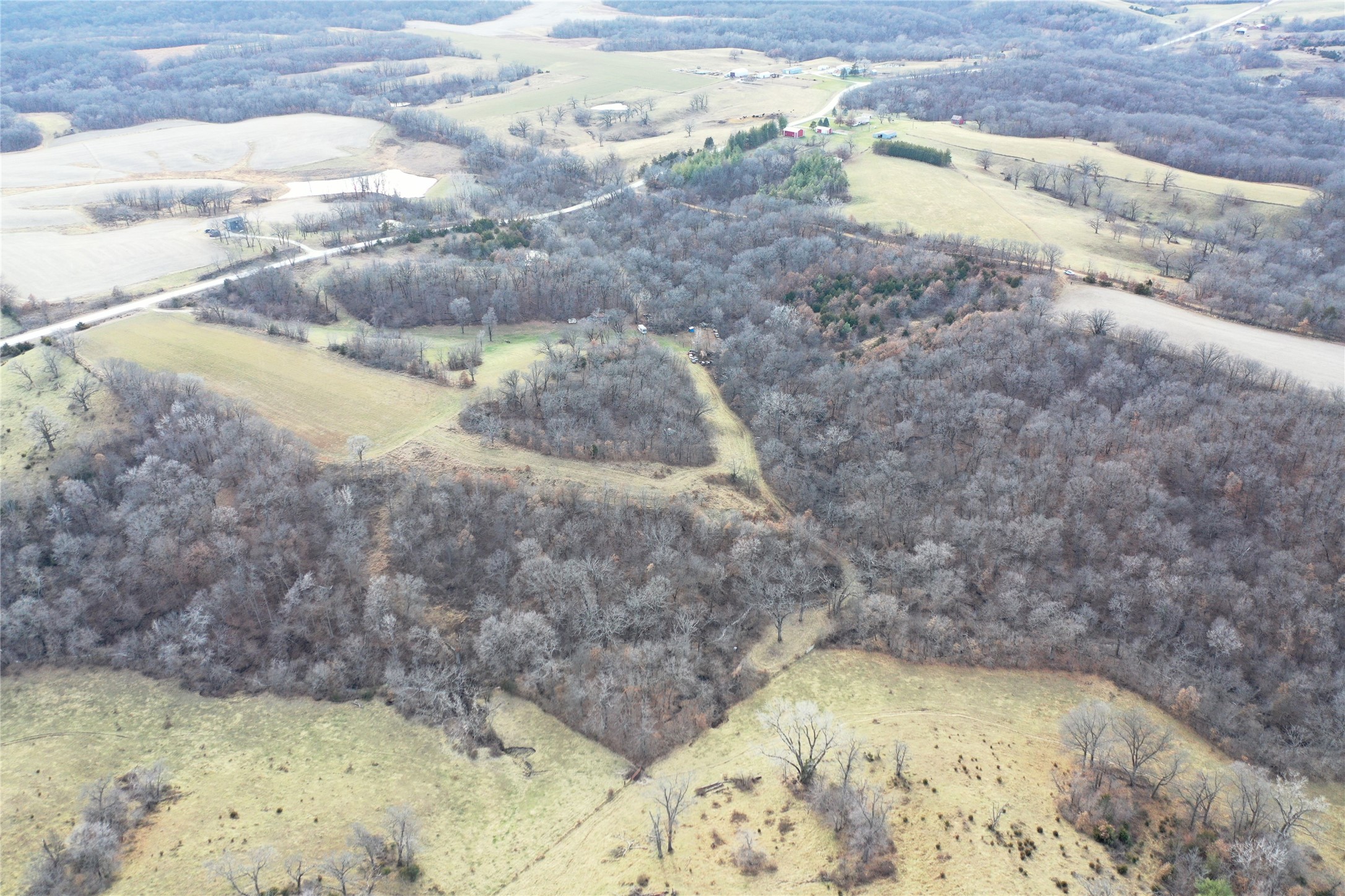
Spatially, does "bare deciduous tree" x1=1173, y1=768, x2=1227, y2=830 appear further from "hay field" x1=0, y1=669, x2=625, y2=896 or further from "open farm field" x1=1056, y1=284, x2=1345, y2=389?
"open farm field" x1=1056, y1=284, x2=1345, y2=389

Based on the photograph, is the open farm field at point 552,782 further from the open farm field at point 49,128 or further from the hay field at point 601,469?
the open farm field at point 49,128

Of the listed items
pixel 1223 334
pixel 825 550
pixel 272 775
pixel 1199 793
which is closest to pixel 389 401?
pixel 272 775

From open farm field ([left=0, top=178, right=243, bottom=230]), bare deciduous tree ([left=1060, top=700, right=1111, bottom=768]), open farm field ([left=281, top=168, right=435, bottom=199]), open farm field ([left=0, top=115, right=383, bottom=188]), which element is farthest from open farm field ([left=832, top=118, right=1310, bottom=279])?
open farm field ([left=0, top=178, right=243, bottom=230])

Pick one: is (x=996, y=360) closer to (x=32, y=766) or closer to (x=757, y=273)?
(x=757, y=273)

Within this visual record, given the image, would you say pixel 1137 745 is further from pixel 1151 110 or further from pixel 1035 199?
pixel 1151 110

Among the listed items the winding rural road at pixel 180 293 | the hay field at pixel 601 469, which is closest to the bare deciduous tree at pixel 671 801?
the hay field at pixel 601 469
